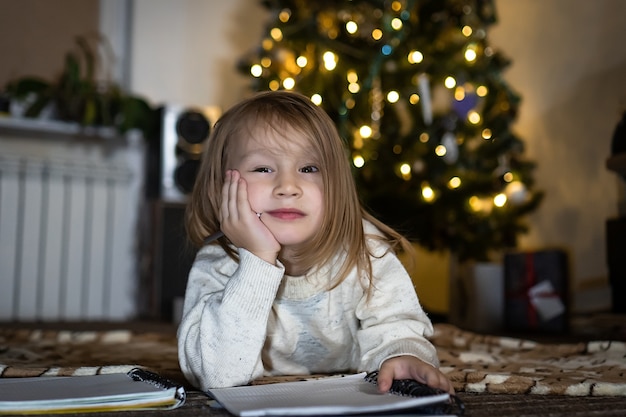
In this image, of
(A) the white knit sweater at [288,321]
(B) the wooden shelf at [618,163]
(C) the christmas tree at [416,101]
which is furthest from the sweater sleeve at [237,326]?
(C) the christmas tree at [416,101]

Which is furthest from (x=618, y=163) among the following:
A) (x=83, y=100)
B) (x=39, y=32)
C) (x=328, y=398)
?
(x=39, y=32)

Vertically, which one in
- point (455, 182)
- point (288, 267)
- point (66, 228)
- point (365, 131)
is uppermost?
point (365, 131)

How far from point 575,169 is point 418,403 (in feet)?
6.33

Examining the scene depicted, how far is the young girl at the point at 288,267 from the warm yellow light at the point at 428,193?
1089 mm

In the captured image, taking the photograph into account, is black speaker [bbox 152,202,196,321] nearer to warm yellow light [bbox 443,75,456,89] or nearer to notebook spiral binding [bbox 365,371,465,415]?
warm yellow light [bbox 443,75,456,89]

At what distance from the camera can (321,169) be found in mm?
996

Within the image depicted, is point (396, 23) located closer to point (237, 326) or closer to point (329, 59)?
point (329, 59)

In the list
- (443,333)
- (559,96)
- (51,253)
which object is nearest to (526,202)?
(559,96)

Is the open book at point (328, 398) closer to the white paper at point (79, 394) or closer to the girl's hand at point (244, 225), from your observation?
the white paper at point (79, 394)

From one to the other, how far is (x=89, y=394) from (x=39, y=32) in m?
2.21

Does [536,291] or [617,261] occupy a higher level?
[617,261]

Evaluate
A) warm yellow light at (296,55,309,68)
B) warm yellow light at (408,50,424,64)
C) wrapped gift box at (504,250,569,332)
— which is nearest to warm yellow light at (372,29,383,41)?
warm yellow light at (408,50,424,64)

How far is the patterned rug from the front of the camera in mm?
908

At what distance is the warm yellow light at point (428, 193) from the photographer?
7.20 ft
